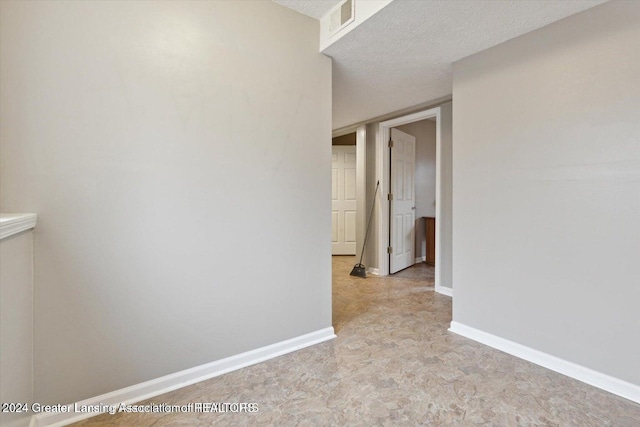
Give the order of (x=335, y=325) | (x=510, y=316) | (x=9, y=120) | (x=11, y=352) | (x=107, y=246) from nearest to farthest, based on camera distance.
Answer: (x=11, y=352) → (x=9, y=120) → (x=107, y=246) → (x=510, y=316) → (x=335, y=325)

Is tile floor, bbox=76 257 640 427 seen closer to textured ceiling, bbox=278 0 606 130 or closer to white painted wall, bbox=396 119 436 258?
textured ceiling, bbox=278 0 606 130

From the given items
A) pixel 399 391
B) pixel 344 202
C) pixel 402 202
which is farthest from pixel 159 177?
pixel 344 202

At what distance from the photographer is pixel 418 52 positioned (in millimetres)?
2262

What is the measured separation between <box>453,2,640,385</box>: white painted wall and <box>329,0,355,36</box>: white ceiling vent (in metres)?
1.03

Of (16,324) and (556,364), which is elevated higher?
(16,324)

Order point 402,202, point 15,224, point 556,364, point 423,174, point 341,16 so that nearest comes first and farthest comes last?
point 15,224, point 556,364, point 341,16, point 402,202, point 423,174

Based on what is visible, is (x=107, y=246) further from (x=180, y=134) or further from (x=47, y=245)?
(x=180, y=134)

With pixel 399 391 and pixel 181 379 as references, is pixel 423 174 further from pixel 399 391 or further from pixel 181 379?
pixel 181 379

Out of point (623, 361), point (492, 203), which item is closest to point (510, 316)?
point (623, 361)

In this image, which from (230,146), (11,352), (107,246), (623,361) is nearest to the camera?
(11,352)

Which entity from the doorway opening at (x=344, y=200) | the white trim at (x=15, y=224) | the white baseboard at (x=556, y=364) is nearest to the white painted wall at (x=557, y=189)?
the white baseboard at (x=556, y=364)

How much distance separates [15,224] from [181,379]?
116 cm

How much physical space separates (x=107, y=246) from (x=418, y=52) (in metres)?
2.40

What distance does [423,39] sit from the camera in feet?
6.80
